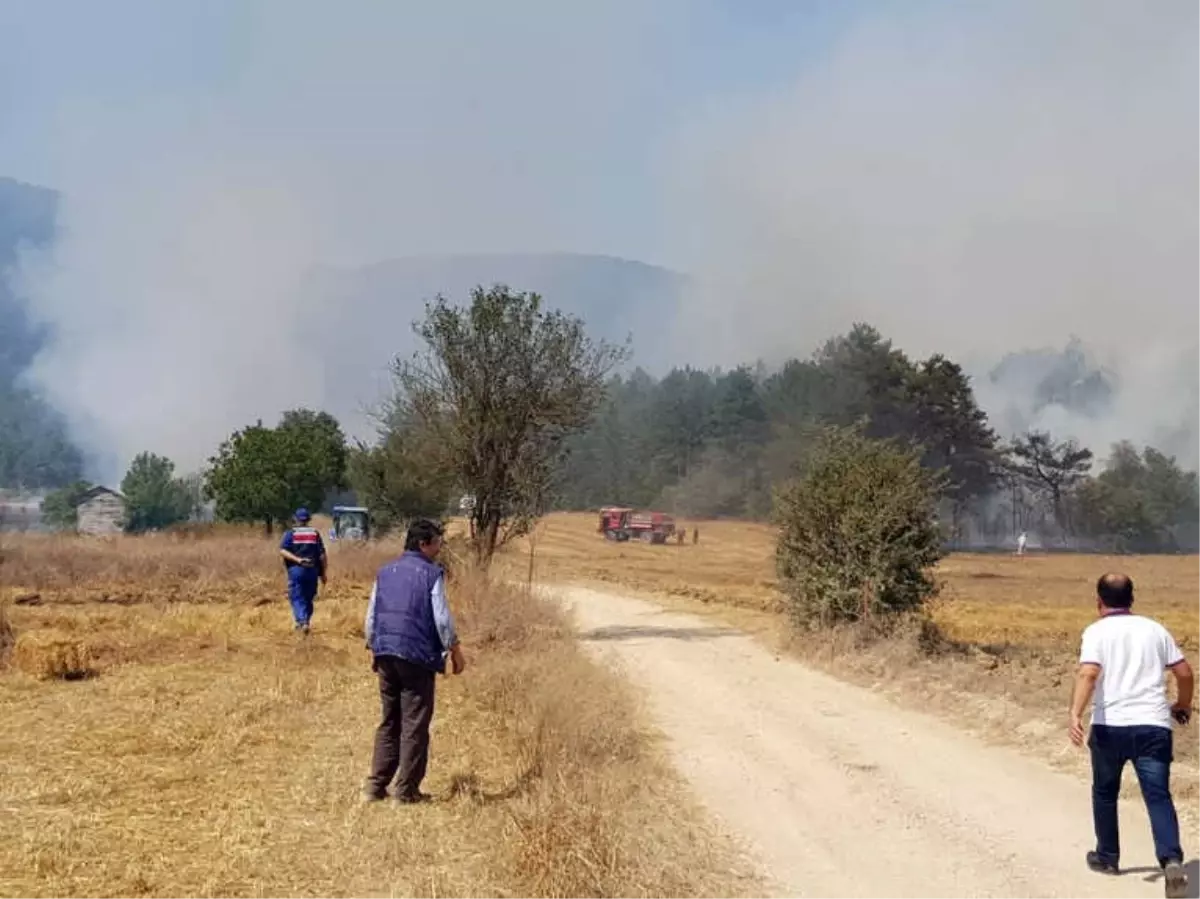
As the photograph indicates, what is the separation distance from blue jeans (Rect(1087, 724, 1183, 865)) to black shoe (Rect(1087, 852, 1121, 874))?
0.7 inches

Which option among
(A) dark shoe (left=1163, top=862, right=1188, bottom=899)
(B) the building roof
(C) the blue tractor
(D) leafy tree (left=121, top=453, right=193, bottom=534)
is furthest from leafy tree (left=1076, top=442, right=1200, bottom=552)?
(A) dark shoe (left=1163, top=862, right=1188, bottom=899)

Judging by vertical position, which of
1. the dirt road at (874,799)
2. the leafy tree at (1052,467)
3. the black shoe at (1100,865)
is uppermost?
the leafy tree at (1052,467)

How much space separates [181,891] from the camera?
5.88m

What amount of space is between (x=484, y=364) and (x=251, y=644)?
6.29 metres

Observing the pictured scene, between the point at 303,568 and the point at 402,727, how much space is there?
32.6 ft

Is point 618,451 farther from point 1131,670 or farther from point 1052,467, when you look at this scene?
point 1131,670

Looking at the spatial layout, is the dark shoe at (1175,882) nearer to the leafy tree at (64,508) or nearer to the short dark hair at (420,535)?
the short dark hair at (420,535)

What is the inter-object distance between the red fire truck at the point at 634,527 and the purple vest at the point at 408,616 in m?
60.5

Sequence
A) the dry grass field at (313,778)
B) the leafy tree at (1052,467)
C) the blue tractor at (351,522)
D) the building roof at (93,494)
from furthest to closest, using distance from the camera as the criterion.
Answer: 1. the leafy tree at (1052,467)
2. the building roof at (93,494)
3. the blue tractor at (351,522)
4. the dry grass field at (313,778)

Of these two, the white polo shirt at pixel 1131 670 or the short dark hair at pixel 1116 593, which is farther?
the short dark hair at pixel 1116 593

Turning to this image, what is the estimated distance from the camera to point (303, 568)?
17.5 metres

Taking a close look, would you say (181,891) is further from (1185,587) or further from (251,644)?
(1185,587)

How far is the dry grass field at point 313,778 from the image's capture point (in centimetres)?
620

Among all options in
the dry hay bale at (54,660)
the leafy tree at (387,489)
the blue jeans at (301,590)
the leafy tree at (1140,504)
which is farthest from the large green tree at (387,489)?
the leafy tree at (1140,504)
